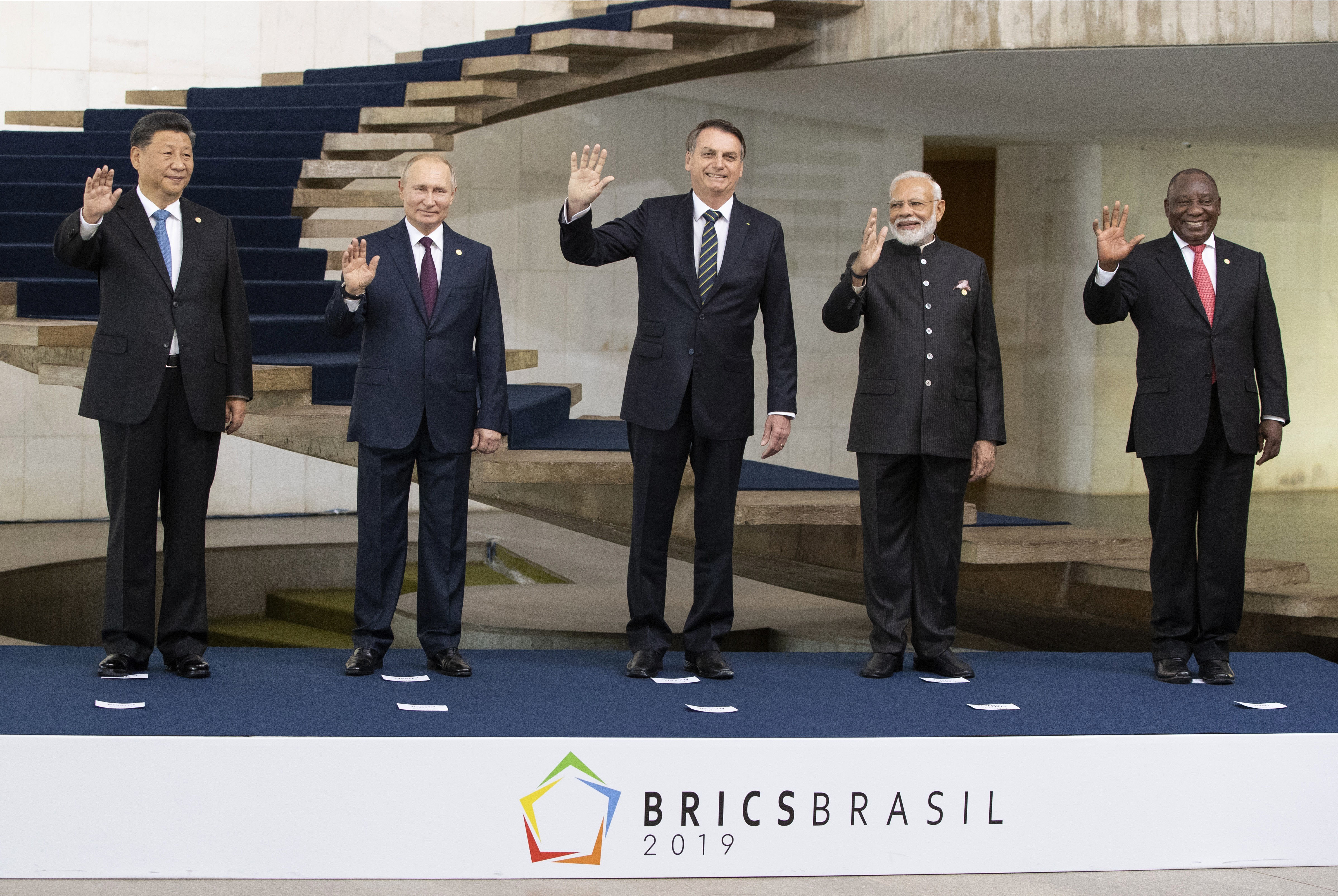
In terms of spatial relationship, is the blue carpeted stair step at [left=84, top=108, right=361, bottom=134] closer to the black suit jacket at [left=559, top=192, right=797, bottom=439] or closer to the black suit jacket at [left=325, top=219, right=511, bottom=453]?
the black suit jacket at [left=325, top=219, right=511, bottom=453]

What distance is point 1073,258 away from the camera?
32.9 feet

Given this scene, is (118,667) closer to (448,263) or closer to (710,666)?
(448,263)

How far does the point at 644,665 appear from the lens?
3.51 m

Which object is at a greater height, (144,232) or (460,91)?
(460,91)

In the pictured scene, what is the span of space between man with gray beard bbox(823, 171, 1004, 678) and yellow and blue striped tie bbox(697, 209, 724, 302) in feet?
1.09

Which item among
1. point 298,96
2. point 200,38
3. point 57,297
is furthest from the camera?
point 200,38

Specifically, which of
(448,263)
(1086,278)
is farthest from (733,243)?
(1086,278)

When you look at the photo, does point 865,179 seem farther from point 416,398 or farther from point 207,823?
point 207,823

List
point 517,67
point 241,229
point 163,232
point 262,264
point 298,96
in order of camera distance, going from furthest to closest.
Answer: point 298,96
point 517,67
point 241,229
point 262,264
point 163,232

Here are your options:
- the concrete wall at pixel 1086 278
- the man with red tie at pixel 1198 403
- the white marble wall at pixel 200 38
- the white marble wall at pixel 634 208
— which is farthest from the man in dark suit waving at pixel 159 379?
the concrete wall at pixel 1086 278

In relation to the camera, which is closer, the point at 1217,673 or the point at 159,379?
the point at 159,379

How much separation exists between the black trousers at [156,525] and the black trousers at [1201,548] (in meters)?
2.57

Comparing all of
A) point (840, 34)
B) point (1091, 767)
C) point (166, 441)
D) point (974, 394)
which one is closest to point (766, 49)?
point (840, 34)

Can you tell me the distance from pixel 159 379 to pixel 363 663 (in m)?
0.89
